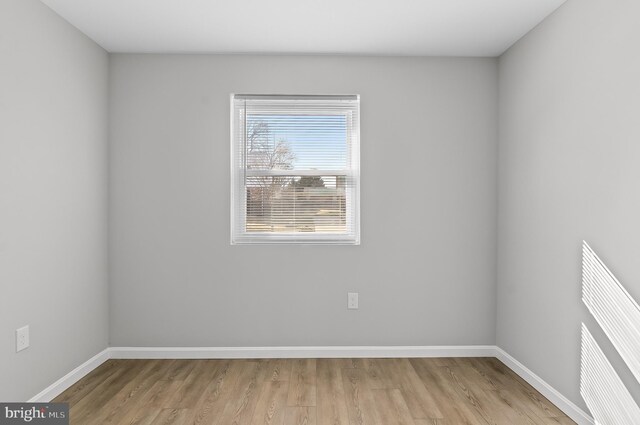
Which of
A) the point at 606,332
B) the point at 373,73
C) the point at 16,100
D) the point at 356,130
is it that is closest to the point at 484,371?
the point at 606,332

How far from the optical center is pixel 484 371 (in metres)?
3.25

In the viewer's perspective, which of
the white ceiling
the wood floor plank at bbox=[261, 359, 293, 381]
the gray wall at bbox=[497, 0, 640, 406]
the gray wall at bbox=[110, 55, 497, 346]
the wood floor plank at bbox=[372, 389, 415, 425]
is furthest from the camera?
the gray wall at bbox=[110, 55, 497, 346]

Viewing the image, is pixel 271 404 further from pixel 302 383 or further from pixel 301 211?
pixel 301 211

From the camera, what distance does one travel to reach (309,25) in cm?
297

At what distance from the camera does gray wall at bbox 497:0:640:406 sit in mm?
2143

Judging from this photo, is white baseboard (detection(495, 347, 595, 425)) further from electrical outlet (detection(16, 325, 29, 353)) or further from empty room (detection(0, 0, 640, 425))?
electrical outlet (detection(16, 325, 29, 353))

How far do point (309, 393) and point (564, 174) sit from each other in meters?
2.12

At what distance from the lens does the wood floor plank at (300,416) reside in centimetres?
246

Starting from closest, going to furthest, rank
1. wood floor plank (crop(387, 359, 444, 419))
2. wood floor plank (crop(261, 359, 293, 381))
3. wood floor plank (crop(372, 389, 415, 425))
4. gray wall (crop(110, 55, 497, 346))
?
wood floor plank (crop(372, 389, 415, 425)) < wood floor plank (crop(387, 359, 444, 419)) < wood floor plank (crop(261, 359, 293, 381)) < gray wall (crop(110, 55, 497, 346))

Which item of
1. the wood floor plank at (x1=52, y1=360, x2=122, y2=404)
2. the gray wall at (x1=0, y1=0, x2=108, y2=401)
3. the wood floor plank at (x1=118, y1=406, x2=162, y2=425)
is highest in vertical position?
the gray wall at (x1=0, y1=0, x2=108, y2=401)

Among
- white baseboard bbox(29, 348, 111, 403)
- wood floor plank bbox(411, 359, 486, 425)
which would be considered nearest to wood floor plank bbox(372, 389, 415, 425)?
wood floor plank bbox(411, 359, 486, 425)

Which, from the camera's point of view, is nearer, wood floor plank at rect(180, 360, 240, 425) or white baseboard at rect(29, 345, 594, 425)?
wood floor plank at rect(180, 360, 240, 425)

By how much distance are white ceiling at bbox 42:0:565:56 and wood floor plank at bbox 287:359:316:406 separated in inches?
97.1

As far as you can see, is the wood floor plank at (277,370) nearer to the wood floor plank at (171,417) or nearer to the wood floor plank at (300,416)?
the wood floor plank at (300,416)
